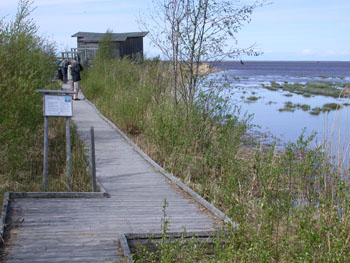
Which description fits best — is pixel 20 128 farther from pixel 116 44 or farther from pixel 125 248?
pixel 116 44

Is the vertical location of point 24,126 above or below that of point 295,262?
above

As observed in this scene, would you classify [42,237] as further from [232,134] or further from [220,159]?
[232,134]

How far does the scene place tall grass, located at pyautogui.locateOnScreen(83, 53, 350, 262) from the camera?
14.4 ft

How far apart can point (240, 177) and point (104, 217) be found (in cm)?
281

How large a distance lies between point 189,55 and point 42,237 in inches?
248

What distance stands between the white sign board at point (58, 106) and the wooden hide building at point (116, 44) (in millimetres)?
26721

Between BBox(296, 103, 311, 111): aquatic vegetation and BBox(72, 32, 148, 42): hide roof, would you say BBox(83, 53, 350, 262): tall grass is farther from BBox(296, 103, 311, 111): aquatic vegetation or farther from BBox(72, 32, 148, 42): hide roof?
BBox(72, 32, 148, 42): hide roof

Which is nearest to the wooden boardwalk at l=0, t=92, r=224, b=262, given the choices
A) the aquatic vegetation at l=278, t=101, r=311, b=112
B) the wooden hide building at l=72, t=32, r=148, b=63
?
the aquatic vegetation at l=278, t=101, r=311, b=112

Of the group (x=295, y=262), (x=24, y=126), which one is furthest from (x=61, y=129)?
(x=295, y=262)

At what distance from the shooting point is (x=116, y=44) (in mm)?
35594

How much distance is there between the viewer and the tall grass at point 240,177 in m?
4.38

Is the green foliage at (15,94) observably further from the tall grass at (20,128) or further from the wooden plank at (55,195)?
the wooden plank at (55,195)

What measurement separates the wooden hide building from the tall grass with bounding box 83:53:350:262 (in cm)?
1788

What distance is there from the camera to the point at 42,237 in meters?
4.86
